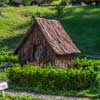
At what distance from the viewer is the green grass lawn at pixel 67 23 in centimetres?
6128

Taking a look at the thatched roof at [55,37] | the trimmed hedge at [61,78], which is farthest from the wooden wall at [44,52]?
the trimmed hedge at [61,78]

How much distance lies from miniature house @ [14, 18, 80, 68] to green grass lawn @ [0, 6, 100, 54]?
57.4 feet

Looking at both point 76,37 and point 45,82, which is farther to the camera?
point 76,37

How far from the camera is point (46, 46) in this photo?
38.4 metres

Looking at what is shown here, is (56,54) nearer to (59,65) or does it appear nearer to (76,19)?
(59,65)

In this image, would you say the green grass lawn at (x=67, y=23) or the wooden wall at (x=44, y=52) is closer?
the wooden wall at (x=44, y=52)

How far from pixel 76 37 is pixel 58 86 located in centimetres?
3174

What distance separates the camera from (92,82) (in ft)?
105

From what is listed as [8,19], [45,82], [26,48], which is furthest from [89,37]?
[45,82]

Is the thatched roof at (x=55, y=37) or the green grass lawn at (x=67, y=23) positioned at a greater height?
the thatched roof at (x=55, y=37)

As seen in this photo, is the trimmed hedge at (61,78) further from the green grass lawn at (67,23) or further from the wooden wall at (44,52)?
the green grass lawn at (67,23)

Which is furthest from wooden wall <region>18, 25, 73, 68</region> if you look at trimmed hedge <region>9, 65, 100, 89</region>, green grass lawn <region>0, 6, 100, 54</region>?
green grass lawn <region>0, 6, 100, 54</region>

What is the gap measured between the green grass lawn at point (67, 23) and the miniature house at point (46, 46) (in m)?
17.5

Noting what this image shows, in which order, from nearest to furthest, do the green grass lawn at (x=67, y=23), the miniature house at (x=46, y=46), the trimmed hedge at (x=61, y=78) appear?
the trimmed hedge at (x=61, y=78)
the miniature house at (x=46, y=46)
the green grass lawn at (x=67, y=23)
